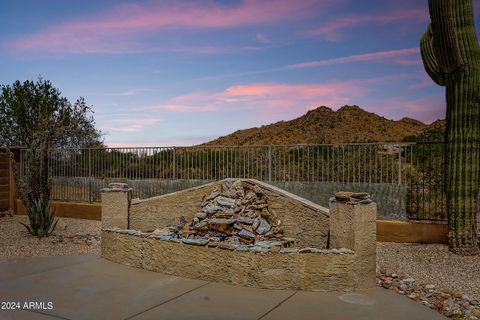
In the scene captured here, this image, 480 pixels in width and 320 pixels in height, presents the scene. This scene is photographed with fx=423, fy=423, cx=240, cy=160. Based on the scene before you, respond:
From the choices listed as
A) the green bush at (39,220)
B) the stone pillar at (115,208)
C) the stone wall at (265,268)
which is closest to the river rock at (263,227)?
the stone wall at (265,268)

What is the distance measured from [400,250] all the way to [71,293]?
6.54m

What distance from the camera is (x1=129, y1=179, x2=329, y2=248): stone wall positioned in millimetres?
7309

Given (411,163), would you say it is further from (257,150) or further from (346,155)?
(257,150)

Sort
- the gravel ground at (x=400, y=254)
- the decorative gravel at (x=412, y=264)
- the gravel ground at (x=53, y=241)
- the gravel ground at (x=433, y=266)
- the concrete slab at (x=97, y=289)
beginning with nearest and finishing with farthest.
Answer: the concrete slab at (x=97, y=289)
the decorative gravel at (x=412, y=264)
the gravel ground at (x=433, y=266)
the gravel ground at (x=400, y=254)
the gravel ground at (x=53, y=241)

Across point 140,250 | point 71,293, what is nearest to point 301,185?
point 140,250

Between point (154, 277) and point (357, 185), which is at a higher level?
point (357, 185)

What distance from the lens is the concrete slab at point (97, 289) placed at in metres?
4.99

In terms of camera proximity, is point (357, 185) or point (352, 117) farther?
point (352, 117)

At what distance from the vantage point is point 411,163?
1020 cm

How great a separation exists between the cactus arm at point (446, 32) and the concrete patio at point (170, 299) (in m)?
5.21

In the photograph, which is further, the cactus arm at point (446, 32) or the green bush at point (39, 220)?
the green bush at point (39, 220)

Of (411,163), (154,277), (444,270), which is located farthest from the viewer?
(411,163)

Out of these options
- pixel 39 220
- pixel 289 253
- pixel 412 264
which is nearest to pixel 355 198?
pixel 289 253

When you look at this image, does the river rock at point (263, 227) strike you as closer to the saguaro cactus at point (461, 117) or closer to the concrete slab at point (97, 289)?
the concrete slab at point (97, 289)
